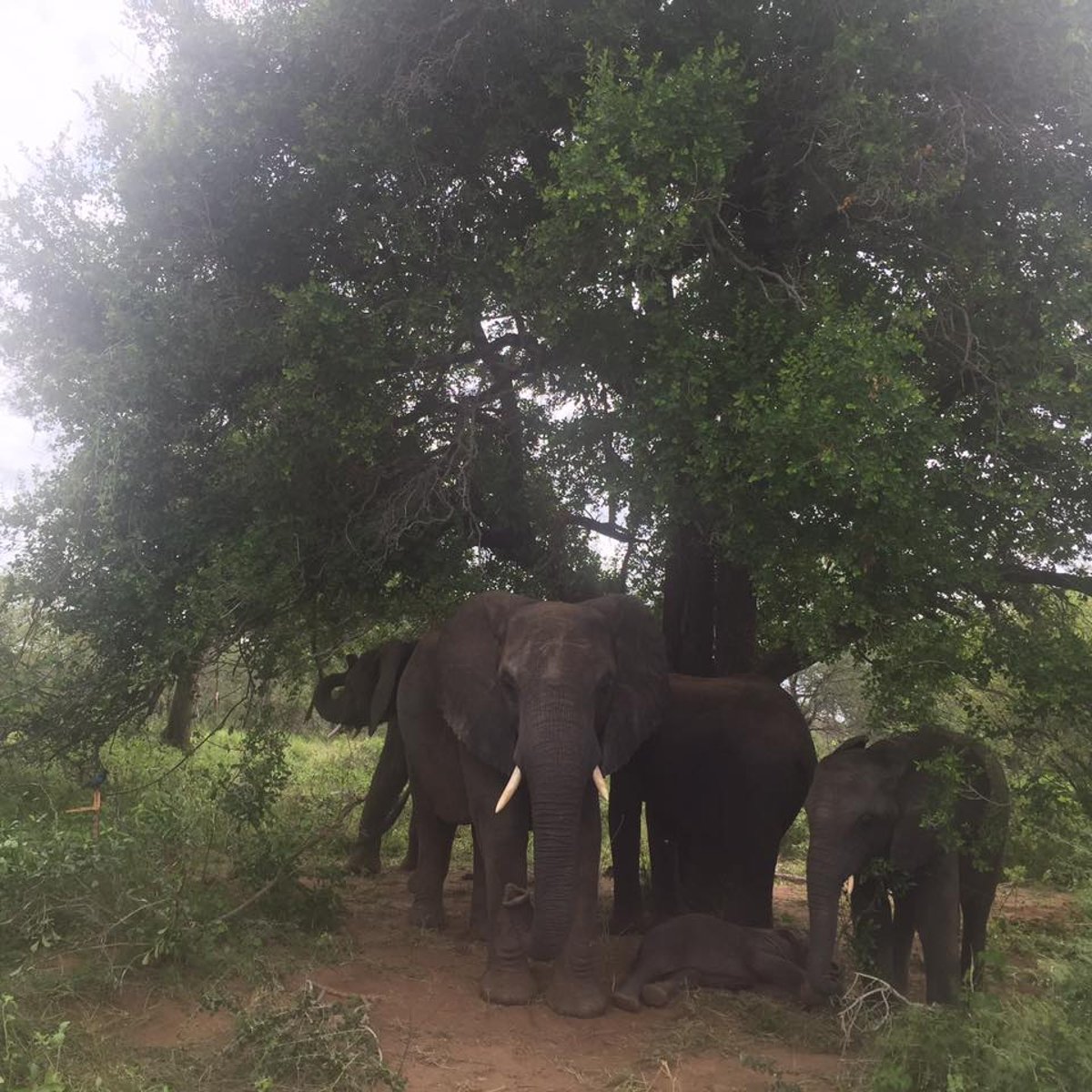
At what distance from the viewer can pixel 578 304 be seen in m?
8.50

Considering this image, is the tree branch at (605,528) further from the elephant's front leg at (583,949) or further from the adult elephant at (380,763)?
the elephant's front leg at (583,949)

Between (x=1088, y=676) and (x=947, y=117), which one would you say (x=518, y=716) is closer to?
(x=1088, y=676)

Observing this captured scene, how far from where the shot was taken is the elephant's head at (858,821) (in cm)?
684

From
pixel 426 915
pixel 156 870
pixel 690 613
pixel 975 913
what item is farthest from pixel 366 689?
pixel 975 913

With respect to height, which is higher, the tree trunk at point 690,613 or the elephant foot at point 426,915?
the tree trunk at point 690,613

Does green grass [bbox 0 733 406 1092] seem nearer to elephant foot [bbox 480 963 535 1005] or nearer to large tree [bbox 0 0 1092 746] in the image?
elephant foot [bbox 480 963 535 1005]

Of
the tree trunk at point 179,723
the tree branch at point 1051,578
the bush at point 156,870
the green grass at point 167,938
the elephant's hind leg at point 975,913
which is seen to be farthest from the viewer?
the tree trunk at point 179,723

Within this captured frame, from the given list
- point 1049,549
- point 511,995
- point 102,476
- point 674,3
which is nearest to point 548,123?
point 674,3

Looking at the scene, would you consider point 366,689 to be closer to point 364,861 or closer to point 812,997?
point 364,861

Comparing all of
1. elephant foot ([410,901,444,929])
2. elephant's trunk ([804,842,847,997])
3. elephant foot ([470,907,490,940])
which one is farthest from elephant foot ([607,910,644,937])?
elephant's trunk ([804,842,847,997])

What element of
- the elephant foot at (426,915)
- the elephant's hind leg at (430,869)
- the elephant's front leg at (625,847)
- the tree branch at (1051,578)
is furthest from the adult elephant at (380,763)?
the tree branch at (1051,578)

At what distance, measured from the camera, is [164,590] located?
29.0ft

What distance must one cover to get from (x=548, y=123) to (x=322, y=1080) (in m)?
7.79

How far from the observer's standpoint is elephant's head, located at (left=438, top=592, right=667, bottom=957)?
21.4ft
